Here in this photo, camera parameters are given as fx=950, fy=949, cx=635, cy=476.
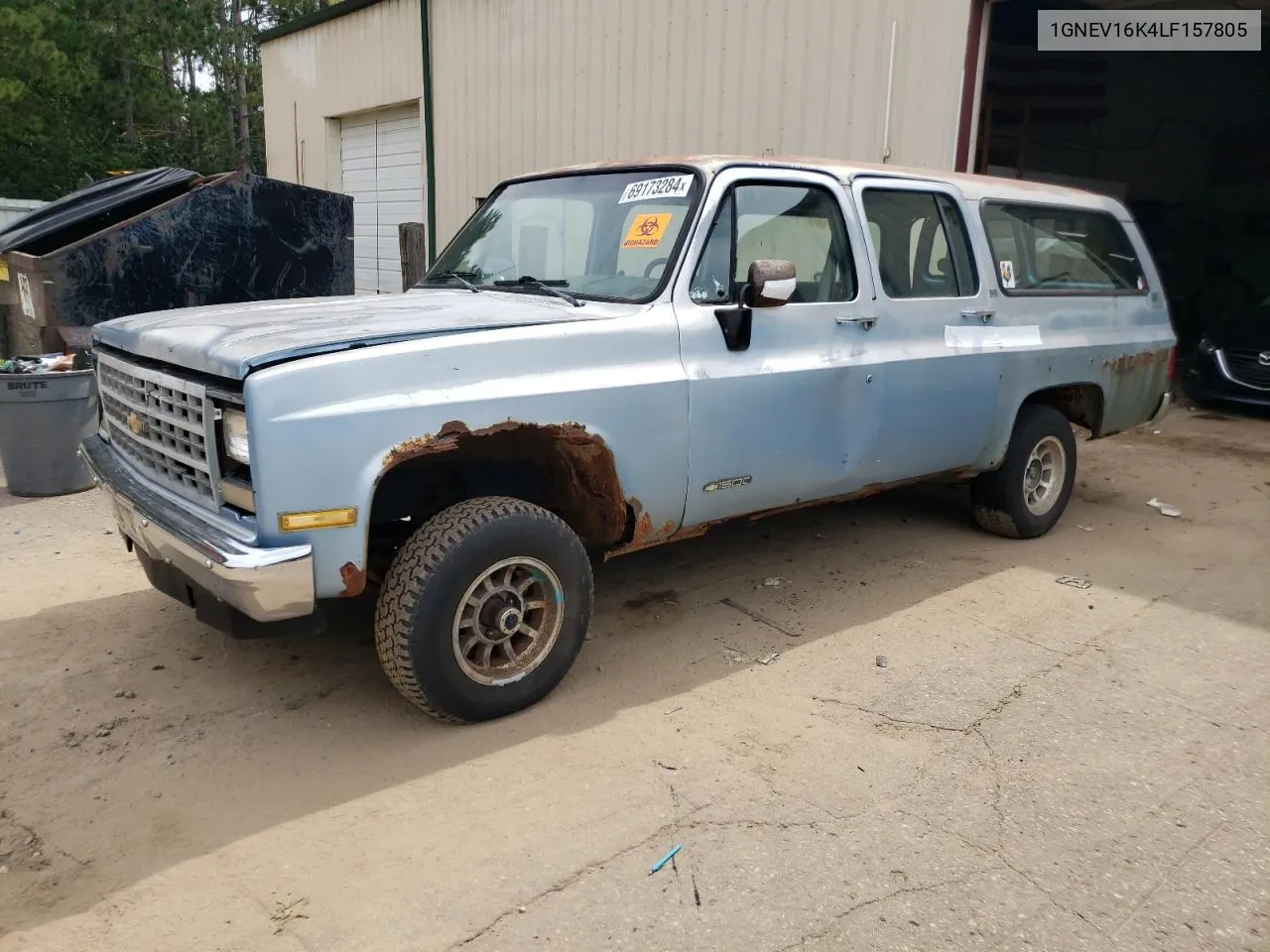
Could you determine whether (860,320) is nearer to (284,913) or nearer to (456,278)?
(456,278)

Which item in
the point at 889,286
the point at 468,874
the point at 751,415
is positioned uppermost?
the point at 889,286

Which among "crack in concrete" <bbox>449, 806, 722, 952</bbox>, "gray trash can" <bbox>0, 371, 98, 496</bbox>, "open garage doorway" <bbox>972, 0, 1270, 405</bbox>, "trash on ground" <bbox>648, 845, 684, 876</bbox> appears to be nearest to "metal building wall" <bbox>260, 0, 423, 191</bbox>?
"open garage doorway" <bbox>972, 0, 1270, 405</bbox>

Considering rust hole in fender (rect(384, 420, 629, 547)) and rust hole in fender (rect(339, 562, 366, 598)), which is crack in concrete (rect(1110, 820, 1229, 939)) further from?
rust hole in fender (rect(339, 562, 366, 598))

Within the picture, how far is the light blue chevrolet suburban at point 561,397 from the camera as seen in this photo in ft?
9.56

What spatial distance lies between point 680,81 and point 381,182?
655 cm

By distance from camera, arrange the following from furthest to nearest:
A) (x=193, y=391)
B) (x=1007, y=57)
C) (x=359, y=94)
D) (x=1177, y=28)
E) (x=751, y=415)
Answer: (x=359, y=94), (x=1007, y=57), (x=1177, y=28), (x=751, y=415), (x=193, y=391)

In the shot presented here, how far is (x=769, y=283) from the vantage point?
12.1 feet

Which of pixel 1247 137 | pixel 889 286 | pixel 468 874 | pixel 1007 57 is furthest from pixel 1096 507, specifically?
pixel 1247 137

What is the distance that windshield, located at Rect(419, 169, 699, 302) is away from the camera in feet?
12.6

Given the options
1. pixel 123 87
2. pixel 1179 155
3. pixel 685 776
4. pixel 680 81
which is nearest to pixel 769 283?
pixel 685 776

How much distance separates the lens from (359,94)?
548 inches

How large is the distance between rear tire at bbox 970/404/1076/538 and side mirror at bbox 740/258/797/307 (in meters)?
2.26

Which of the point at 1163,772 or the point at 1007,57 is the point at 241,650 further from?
the point at 1007,57

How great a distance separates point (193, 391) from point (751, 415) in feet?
6.82
